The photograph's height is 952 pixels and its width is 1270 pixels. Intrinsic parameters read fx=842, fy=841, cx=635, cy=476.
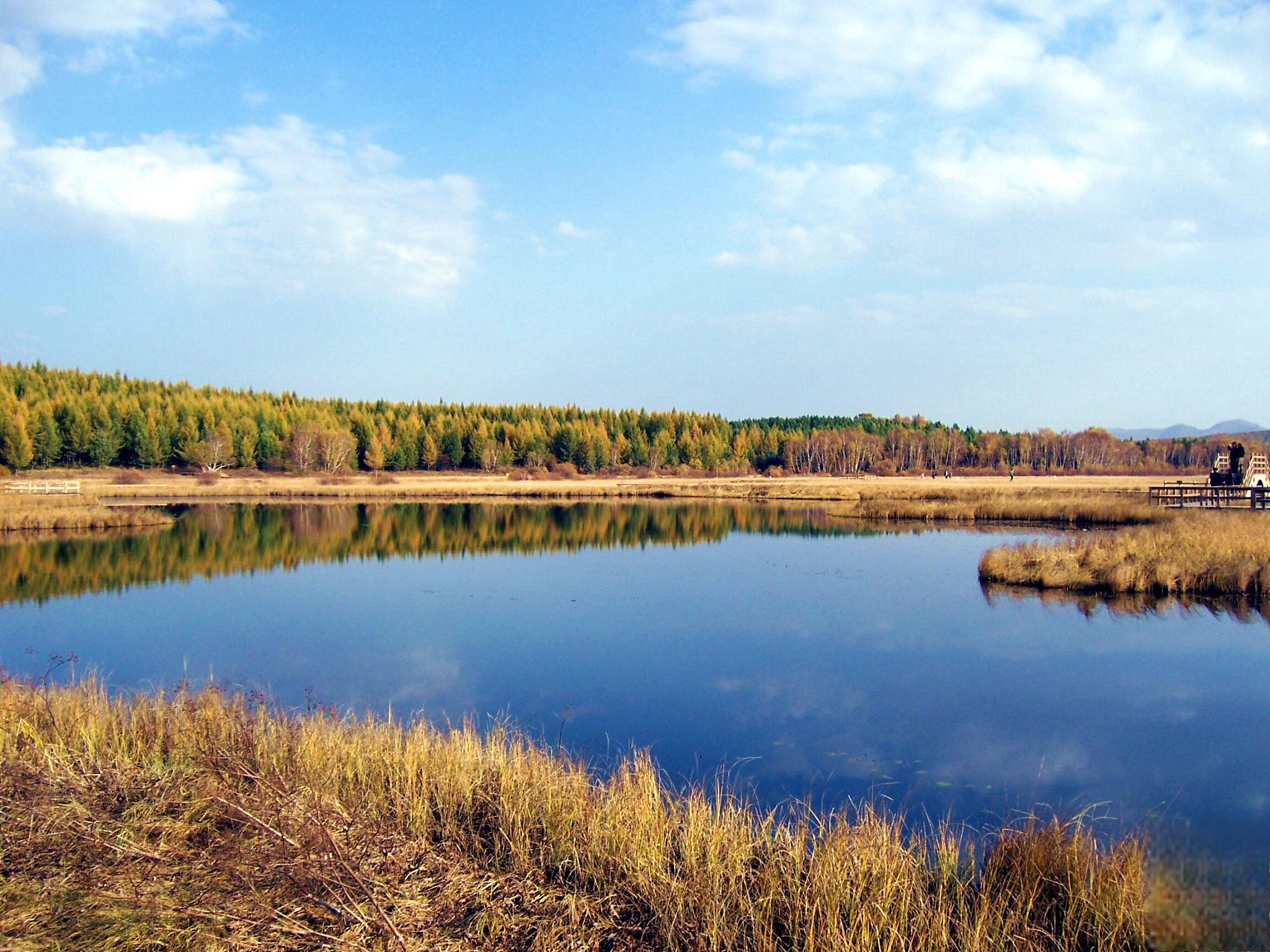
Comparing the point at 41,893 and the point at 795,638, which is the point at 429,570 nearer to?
the point at 795,638

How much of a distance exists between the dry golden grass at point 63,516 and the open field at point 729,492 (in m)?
13.0

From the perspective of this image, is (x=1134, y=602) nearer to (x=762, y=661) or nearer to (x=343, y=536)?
(x=762, y=661)

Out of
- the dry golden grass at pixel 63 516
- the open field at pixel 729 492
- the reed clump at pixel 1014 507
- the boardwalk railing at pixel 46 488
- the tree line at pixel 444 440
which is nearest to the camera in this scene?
the reed clump at pixel 1014 507

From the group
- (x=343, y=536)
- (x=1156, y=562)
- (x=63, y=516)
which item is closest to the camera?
(x=1156, y=562)

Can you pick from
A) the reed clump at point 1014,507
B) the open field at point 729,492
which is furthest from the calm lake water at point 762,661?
the open field at point 729,492

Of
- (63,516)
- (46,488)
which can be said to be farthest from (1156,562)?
(46,488)

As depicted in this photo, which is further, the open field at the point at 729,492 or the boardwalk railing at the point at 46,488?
the boardwalk railing at the point at 46,488

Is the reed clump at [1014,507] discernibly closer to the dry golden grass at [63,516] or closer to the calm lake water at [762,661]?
the calm lake water at [762,661]

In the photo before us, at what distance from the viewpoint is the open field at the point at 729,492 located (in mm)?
33625

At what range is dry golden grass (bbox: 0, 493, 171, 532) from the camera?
30797mm

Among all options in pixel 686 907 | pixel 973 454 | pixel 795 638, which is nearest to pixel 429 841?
pixel 686 907

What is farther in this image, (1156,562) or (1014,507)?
(1014,507)

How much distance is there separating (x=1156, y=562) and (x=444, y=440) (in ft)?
264

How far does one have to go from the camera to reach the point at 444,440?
300 ft
